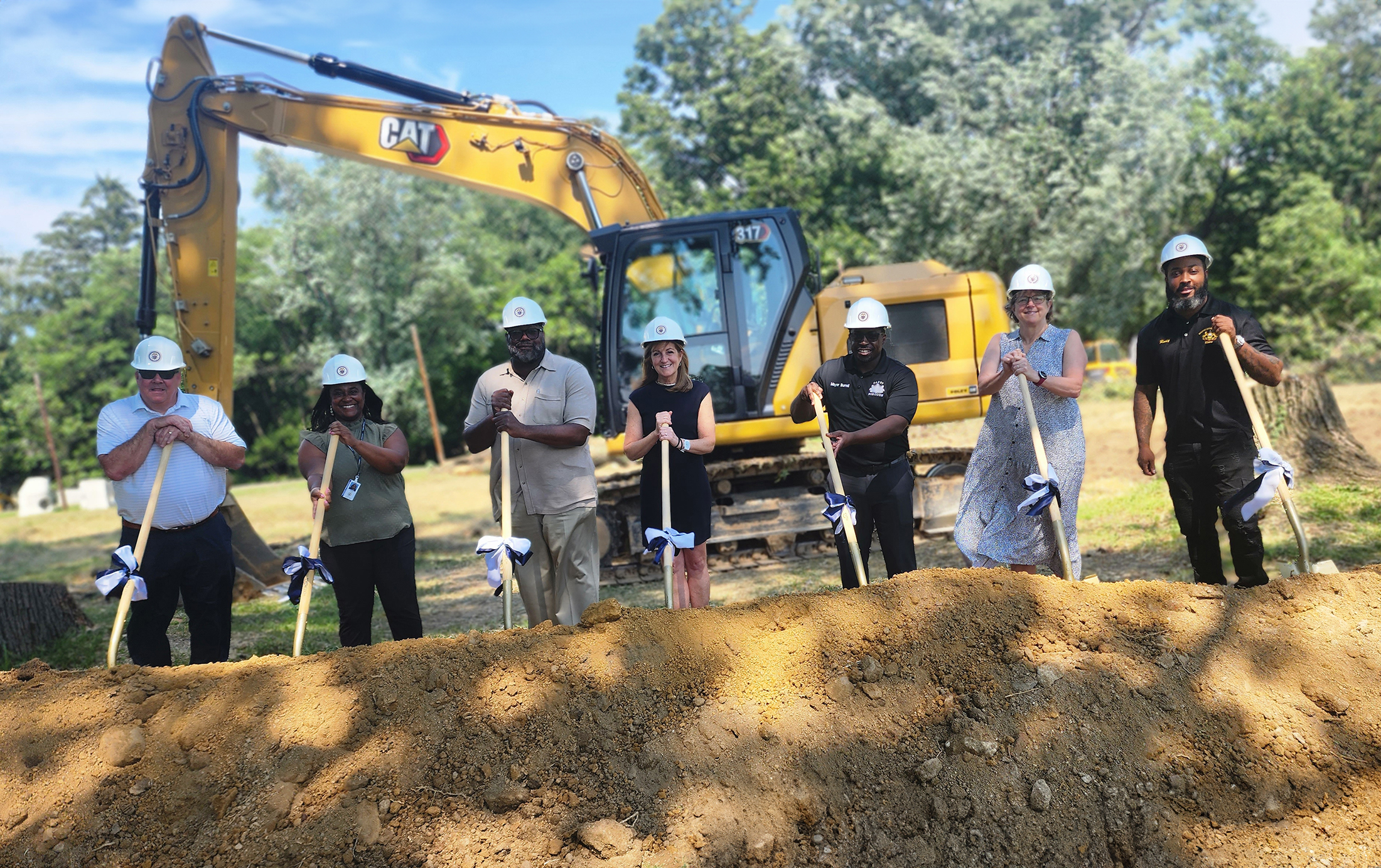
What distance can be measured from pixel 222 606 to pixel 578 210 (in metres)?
5.13

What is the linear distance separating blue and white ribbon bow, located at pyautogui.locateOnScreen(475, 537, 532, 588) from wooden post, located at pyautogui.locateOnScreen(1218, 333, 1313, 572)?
317 cm

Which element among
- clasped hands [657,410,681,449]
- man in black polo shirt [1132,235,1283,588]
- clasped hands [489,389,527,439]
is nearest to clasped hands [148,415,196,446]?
clasped hands [489,389,527,439]

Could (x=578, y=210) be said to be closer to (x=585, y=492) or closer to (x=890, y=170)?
(x=585, y=492)

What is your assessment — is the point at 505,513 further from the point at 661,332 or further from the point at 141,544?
the point at 141,544

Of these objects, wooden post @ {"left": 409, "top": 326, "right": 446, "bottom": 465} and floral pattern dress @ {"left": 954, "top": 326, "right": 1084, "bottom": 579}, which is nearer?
floral pattern dress @ {"left": 954, "top": 326, "right": 1084, "bottom": 579}

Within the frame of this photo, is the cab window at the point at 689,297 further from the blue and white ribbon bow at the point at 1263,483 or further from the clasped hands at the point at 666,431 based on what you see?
the blue and white ribbon bow at the point at 1263,483

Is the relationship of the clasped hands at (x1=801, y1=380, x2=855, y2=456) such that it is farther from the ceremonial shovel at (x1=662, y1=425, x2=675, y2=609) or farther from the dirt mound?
the dirt mound

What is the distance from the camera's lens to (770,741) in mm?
3326

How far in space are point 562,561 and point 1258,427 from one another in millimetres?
3196

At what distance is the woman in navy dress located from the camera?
480cm

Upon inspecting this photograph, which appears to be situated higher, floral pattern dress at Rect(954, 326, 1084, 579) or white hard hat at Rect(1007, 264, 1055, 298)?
white hard hat at Rect(1007, 264, 1055, 298)

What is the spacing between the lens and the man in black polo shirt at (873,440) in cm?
455

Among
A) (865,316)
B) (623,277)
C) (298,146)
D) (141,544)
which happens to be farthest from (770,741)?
(298,146)

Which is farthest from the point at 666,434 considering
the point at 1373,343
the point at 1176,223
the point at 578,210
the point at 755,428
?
the point at 1176,223
